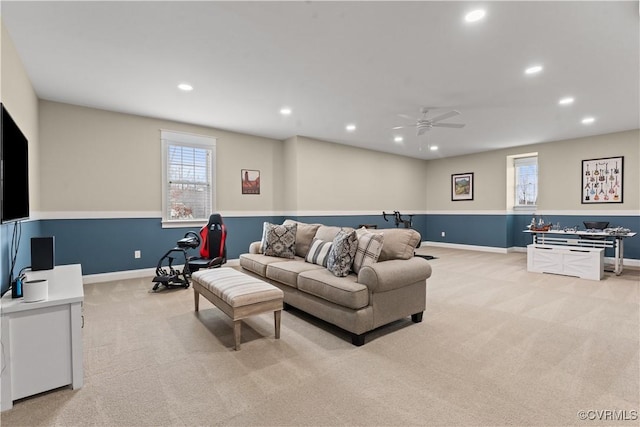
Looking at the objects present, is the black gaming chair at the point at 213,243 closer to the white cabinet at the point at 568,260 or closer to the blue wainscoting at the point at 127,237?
the blue wainscoting at the point at 127,237

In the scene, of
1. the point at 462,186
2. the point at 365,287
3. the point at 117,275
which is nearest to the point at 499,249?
the point at 462,186

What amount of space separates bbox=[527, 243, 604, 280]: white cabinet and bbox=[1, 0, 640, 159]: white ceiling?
228cm

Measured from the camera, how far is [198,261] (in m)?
4.55

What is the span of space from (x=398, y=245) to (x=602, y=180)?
6132 mm

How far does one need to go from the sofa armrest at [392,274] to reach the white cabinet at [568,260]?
3764 mm

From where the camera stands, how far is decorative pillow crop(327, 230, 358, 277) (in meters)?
2.97

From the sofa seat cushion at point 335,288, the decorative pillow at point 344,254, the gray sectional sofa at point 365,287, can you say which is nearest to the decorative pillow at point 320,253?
the gray sectional sofa at point 365,287

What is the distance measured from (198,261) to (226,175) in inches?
82.8

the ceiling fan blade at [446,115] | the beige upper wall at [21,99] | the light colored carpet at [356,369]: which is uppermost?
the ceiling fan blade at [446,115]

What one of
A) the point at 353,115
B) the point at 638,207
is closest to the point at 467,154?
the point at 638,207

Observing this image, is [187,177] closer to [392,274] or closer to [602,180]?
[392,274]

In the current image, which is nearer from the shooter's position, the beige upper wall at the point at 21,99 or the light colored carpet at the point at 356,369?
the light colored carpet at the point at 356,369

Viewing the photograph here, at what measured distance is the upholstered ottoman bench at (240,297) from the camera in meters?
2.47

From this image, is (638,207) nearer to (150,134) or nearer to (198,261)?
(198,261)
